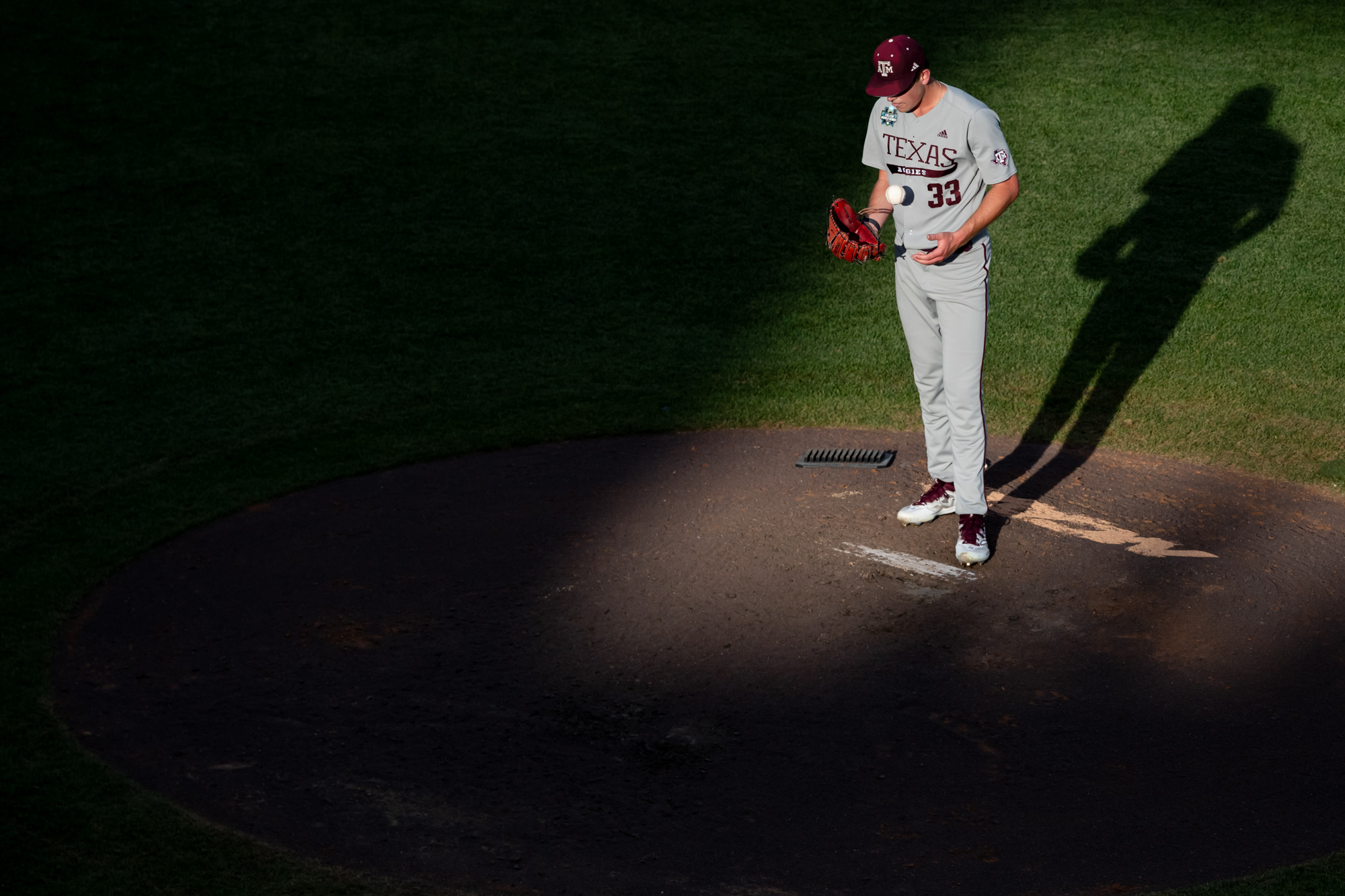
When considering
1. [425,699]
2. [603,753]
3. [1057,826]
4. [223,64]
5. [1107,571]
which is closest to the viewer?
[1057,826]

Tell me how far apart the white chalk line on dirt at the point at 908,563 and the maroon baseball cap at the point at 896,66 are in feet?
6.16

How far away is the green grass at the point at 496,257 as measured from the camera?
21.7 ft

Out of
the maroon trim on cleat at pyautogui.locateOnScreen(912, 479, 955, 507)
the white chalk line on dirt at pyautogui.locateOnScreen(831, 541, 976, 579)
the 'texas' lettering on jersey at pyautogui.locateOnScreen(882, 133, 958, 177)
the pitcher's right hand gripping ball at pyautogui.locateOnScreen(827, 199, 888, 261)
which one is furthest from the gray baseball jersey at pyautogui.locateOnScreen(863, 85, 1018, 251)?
the white chalk line on dirt at pyautogui.locateOnScreen(831, 541, 976, 579)

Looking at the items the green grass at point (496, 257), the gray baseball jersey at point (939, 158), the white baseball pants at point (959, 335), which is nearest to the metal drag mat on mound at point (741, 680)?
the green grass at point (496, 257)

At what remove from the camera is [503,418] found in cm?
729

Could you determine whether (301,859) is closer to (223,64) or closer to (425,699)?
(425,699)

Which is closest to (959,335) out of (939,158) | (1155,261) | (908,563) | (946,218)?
(946,218)

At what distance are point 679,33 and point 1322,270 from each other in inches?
234

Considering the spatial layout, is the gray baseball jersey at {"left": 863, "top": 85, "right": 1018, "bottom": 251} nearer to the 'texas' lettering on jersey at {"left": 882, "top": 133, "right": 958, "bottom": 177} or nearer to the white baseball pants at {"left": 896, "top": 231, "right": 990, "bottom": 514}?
the 'texas' lettering on jersey at {"left": 882, "top": 133, "right": 958, "bottom": 177}

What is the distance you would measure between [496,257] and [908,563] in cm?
469

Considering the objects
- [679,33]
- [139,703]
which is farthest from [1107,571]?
[679,33]

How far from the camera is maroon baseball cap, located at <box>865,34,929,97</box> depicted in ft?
16.8

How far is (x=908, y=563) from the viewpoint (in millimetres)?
5629

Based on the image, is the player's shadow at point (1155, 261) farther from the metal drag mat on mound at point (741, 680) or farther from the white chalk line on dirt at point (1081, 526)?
the metal drag mat on mound at point (741, 680)
